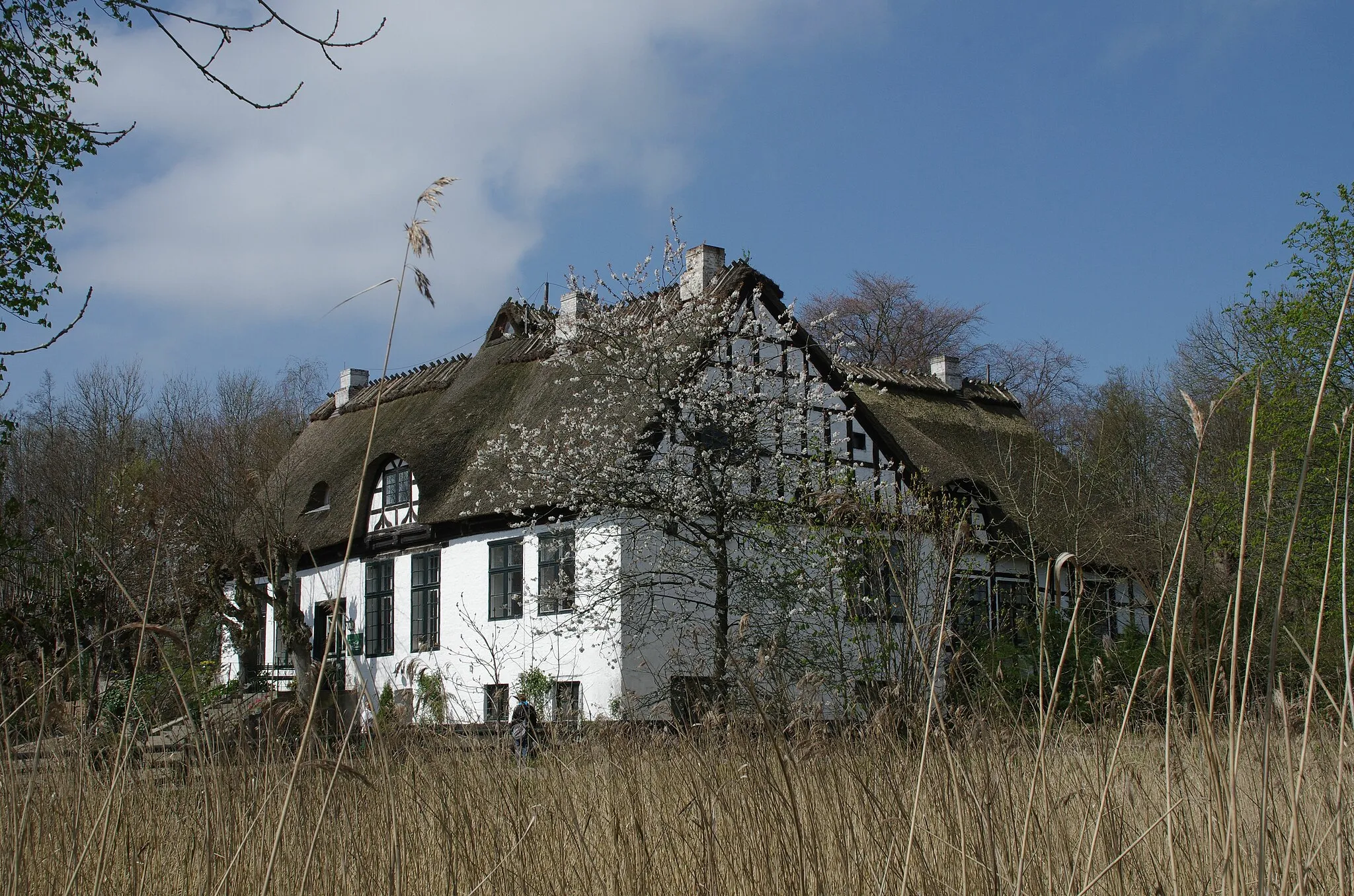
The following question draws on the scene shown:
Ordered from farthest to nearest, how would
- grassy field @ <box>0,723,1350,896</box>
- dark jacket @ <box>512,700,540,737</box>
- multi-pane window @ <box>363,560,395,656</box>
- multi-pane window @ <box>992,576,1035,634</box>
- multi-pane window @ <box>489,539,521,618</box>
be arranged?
1. multi-pane window @ <box>363,560,395,656</box>
2. multi-pane window @ <box>489,539,521,618</box>
3. multi-pane window @ <box>992,576,1035,634</box>
4. dark jacket @ <box>512,700,540,737</box>
5. grassy field @ <box>0,723,1350,896</box>

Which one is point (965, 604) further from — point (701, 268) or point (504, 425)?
point (504, 425)

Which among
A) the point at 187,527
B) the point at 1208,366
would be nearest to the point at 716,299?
the point at 1208,366

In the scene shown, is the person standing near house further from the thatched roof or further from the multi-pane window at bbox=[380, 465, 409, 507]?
the multi-pane window at bbox=[380, 465, 409, 507]

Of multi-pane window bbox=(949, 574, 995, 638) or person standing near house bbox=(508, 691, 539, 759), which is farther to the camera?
multi-pane window bbox=(949, 574, 995, 638)

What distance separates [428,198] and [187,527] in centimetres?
2091

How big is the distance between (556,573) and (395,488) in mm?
4787

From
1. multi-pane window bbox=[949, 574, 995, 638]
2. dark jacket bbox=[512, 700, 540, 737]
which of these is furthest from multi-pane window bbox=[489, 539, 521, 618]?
dark jacket bbox=[512, 700, 540, 737]

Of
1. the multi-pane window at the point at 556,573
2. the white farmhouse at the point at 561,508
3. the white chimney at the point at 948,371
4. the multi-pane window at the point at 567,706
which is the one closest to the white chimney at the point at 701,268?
the white farmhouse at the point at 561,508

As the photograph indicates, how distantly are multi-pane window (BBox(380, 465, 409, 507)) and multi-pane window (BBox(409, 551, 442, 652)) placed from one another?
1160 mm

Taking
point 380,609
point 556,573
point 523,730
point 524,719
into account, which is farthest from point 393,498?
point 523,730

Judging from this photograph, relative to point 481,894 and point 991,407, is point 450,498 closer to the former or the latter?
point 991,407

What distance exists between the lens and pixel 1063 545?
18000 mm

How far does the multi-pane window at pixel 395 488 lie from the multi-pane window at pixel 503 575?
2756 millimetres

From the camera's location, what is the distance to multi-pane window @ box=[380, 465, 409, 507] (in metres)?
19.2
